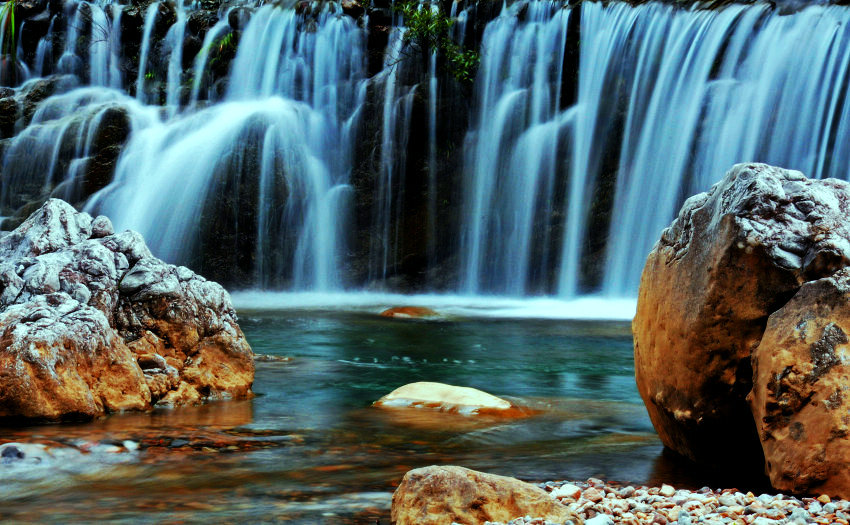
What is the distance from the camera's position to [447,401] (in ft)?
18.5

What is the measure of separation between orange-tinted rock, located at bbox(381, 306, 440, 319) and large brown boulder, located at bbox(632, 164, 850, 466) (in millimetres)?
8609

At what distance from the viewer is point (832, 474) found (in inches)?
120

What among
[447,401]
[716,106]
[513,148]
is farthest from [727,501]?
[513,148]

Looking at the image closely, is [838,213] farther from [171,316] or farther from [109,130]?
[109,130]

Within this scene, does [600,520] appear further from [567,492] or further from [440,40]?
[440,40]

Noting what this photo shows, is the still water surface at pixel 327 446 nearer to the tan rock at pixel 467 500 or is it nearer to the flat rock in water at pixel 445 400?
the flat rock in water at pixel 445 400

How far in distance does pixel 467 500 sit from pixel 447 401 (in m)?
2.71

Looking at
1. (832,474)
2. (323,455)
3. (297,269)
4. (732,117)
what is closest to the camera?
(832,474)

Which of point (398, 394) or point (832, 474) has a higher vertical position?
point (832, 474)

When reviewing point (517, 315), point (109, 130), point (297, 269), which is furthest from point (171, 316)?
point (109, 130)

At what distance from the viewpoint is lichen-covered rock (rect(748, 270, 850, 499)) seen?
3.07 metres

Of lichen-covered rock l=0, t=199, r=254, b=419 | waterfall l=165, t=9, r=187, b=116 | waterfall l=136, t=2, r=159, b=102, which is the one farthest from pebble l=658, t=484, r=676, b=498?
waterfall l=136, t=2, r=159, b=102

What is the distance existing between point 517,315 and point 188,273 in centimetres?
778

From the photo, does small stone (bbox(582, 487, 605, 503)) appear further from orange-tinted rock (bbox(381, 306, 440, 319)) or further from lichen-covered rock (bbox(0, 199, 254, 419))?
orange-tinted rock (bbox(381, 306, 440, 319))
